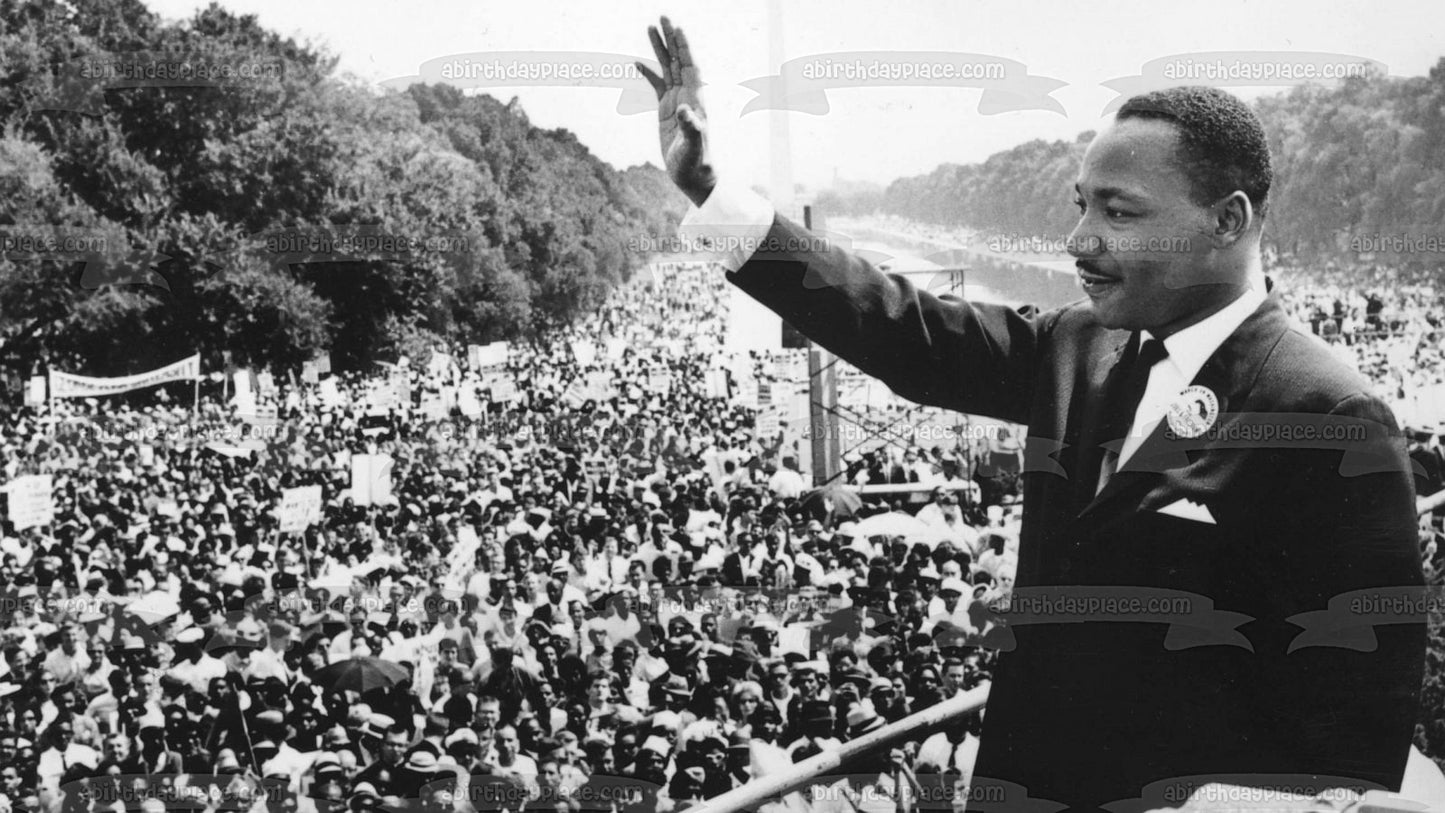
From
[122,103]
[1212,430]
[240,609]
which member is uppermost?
[122,103]

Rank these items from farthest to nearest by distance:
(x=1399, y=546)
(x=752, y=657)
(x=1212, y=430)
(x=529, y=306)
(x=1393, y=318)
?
(x=529, y=306)
(x=1393, y=318)
(x=752, y=657)
(x=1212, y=430)
(x=1399, y=546)

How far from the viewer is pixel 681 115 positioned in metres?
1.83

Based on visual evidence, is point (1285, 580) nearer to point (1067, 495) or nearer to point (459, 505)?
point (1067, 495)

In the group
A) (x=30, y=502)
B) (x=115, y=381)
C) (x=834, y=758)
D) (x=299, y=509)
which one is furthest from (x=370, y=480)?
(x=834, y=758)

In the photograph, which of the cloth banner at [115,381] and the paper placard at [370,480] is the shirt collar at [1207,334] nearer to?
the paper placard at [370,480]

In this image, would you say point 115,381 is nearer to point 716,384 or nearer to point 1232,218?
point 716,384

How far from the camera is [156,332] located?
11484 millimetres

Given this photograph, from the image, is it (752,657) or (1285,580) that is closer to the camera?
(1285,580)

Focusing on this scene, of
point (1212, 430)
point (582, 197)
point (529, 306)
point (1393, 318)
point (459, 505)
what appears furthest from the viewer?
point (529, 306)

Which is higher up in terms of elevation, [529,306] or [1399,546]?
[1399,546]

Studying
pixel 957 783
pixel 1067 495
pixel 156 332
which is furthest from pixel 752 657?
pixel 156 332

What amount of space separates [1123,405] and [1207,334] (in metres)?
0.17

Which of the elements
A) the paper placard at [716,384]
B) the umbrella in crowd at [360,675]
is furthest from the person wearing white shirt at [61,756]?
the paper placard at [716,384]

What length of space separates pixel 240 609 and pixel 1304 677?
270 inches
